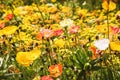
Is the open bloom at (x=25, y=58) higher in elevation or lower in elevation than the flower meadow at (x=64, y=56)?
higher

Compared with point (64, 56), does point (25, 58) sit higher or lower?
higher

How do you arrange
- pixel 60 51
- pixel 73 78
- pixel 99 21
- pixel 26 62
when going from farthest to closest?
1. pixel 99 21
2. pixel 60 51
3. pixel 73 78
4. pixel 26 62

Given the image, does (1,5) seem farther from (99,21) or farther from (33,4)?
(99,21)

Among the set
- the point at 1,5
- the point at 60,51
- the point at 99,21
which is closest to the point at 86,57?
the point at 60,51

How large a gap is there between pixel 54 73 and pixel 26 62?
0.50 feet

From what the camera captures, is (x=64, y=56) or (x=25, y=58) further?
(x=64, y=56)

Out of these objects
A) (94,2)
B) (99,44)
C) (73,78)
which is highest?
(99,44)

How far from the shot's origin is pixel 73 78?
2.19 m

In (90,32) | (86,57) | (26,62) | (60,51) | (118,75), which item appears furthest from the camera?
(90,32)

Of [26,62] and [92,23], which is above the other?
[26,62]

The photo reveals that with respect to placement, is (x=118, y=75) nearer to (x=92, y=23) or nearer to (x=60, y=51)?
(x=60, y=51)

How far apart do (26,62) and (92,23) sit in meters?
1.86

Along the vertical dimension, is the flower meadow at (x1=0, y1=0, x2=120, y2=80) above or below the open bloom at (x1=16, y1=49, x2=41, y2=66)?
below

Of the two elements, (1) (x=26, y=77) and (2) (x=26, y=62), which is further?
(1) (x=26, y=77)
